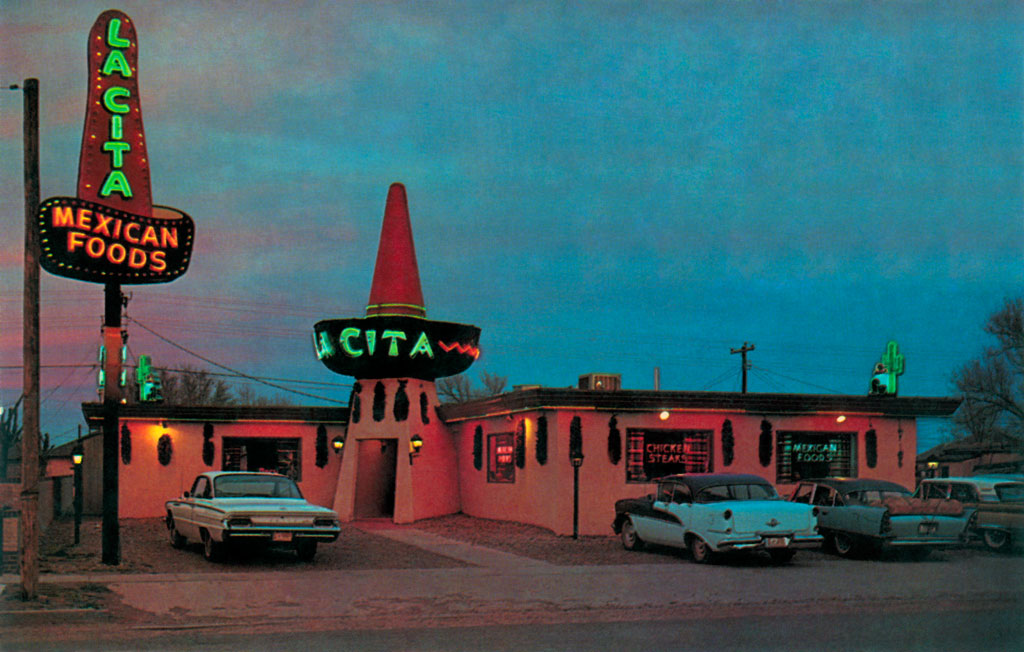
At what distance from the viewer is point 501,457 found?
25.6 m

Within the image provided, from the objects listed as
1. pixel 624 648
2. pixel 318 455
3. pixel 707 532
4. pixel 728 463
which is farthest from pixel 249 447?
pixel 624 648

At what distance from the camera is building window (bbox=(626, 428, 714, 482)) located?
23141 mm

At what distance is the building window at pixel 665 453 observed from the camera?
23.1 meters

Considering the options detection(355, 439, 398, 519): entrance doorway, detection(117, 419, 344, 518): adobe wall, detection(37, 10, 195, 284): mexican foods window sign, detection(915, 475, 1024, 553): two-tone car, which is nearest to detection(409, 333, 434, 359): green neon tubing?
detection(355, 439, 398, 519): entrance doorway

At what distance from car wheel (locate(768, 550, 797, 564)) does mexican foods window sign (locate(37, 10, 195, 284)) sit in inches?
435

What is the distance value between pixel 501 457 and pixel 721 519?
10134 mm

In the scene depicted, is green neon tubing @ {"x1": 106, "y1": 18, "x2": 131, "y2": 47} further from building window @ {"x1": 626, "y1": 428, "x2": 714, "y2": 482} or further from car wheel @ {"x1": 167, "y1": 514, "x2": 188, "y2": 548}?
building window @ {"x1": 626, "y1": 428, "x2": 714, "y2": 482}

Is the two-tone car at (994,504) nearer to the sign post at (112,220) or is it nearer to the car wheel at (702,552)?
the car wheel at (702,552)

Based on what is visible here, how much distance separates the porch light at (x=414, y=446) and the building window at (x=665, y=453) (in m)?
6.08

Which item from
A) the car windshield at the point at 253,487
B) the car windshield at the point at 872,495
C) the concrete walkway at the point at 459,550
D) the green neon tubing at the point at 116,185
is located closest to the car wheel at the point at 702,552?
the concrete walkway at the point at 459,550

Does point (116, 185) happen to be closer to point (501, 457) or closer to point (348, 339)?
point (348, 339)

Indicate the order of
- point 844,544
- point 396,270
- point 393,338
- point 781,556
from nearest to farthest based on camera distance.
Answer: point 781,556 → point 844,544 → point 393,338 → point 396,270

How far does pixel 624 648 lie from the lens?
30.9 ft

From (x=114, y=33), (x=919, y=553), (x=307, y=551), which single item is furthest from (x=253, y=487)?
(x=919, y=553)
